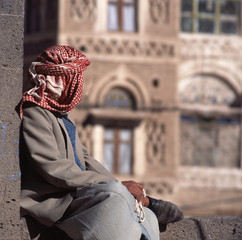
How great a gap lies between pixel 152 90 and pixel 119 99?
848 mm

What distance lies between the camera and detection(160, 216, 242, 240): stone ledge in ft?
17.2

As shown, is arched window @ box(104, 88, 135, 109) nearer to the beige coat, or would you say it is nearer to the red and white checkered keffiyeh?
the red and white checkered keffiyeh

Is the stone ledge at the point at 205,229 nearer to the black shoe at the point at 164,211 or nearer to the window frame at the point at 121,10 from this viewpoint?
the black shoe at the point at 164,211

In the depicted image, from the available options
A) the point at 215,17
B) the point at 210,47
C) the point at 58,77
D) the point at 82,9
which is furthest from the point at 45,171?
the point at 215,17

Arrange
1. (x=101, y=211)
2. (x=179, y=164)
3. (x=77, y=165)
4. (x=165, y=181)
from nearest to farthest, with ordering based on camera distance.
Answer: (x=101, y=211), (x=77, y=165), (x=165, y=181), (x=179, y=164)

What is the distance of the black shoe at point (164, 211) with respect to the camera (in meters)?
4.97

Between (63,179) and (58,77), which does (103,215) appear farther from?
(58,77)

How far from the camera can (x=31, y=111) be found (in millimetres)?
4586

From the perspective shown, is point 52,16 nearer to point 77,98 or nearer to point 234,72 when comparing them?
point 234,72

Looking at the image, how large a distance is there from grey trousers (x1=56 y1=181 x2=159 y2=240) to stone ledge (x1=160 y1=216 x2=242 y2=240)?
70 centimetres

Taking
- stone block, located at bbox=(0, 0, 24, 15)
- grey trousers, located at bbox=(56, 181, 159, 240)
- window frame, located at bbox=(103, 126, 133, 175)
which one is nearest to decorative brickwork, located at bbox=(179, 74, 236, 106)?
window frame, located at bbox=(103, 126, 133, 175)

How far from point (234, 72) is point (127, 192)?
19056 mm

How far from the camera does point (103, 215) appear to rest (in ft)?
14.4

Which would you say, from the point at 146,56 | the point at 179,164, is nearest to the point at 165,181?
the point at 179,164
